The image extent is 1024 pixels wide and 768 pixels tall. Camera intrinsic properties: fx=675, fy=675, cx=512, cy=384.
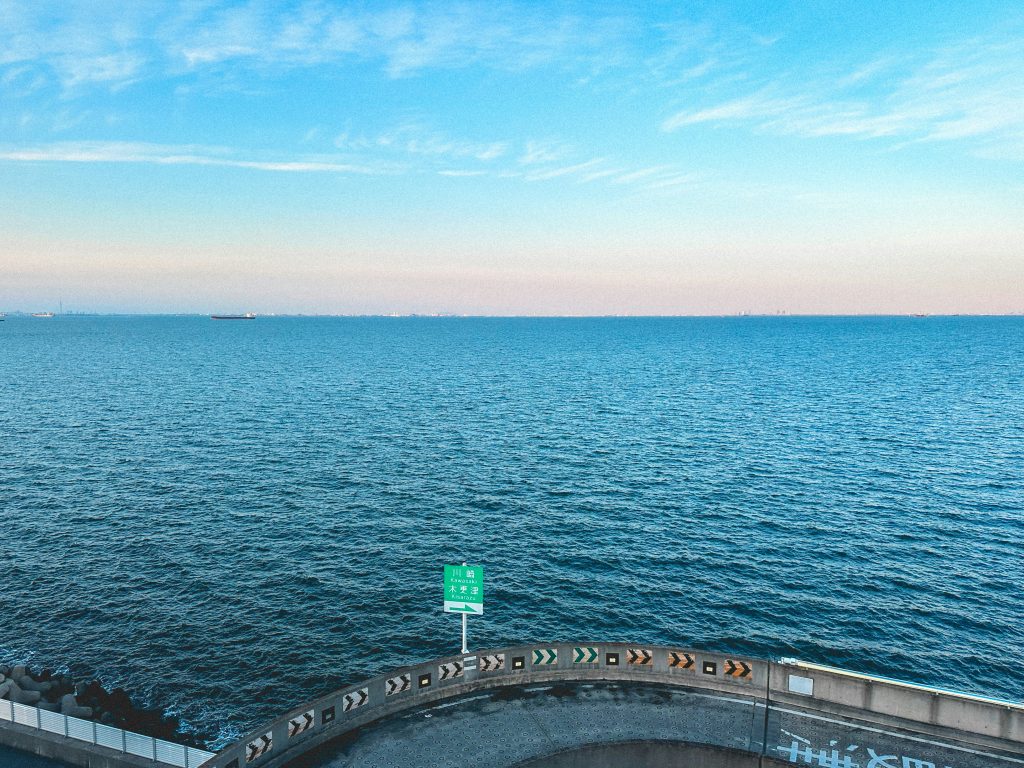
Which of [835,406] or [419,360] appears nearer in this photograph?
[835,406]

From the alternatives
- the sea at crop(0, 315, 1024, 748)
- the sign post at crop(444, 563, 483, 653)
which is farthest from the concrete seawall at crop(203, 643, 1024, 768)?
the sea at crop(0, 315, 1024, 748)

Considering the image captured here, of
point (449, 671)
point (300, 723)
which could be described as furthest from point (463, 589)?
point (300, 723)

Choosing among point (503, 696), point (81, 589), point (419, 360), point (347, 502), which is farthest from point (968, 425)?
point (419, 360)

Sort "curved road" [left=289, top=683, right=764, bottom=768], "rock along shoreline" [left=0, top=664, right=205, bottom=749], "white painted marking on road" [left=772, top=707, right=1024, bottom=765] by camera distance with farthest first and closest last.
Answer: "rock along shoreline" [left=0, top=664, right=205, bottom=749]
"white painted marking on road" [left=772, top=707, right=1024, bottom=765]
"curved road" [left=289, top=683, right=764, bottom=768]

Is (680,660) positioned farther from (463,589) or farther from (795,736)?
(463,589)

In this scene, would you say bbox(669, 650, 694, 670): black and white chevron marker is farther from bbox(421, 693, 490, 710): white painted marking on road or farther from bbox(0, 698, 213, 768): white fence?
bbox(0, 698, 213, 768): white fence

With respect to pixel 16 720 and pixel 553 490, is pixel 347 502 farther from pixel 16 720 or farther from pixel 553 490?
pixel 16 720

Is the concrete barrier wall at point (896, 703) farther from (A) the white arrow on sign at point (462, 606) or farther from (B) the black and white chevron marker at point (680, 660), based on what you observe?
(A) the white arrow on sign at point (462, 606)
